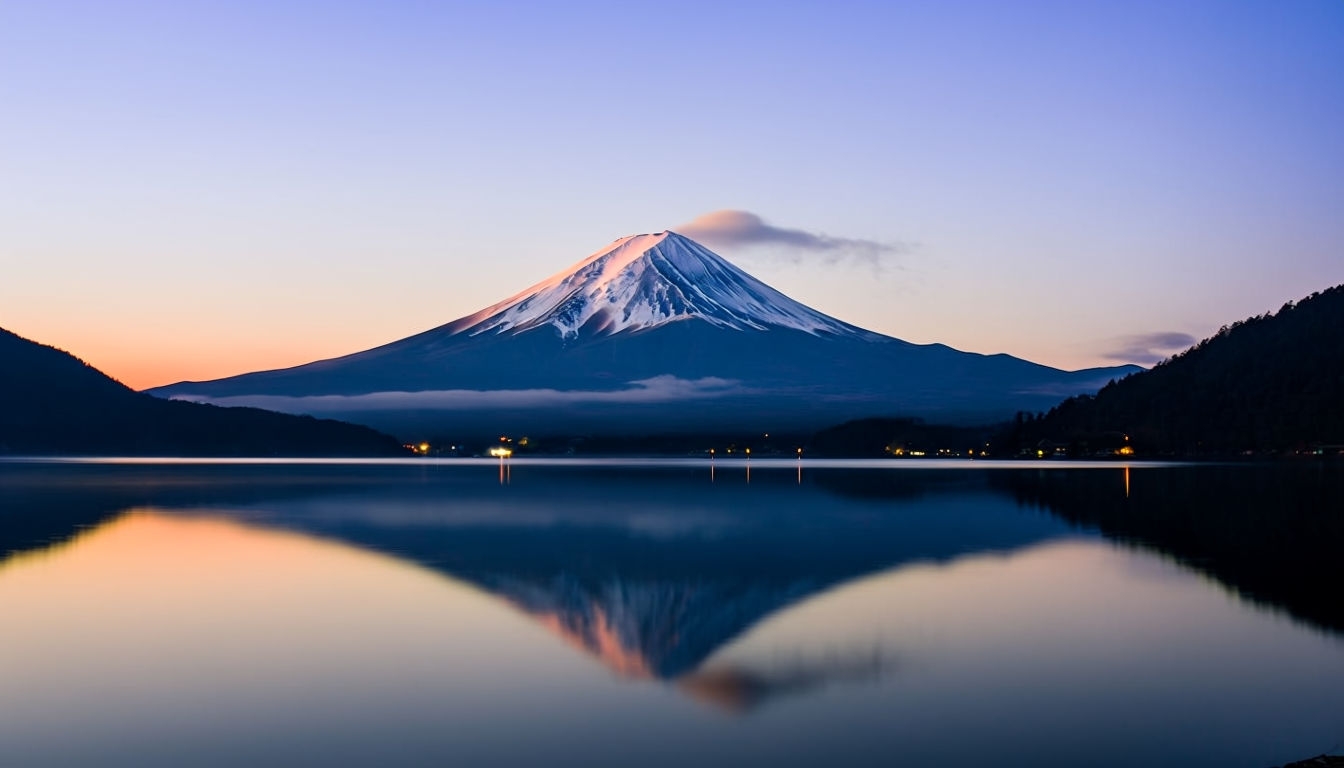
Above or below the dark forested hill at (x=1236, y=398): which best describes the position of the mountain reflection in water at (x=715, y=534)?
below

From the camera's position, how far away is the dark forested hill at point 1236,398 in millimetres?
121500

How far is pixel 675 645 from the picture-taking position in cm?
1725

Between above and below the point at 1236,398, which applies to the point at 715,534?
below

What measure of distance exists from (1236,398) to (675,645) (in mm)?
127318

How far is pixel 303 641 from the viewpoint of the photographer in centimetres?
1772

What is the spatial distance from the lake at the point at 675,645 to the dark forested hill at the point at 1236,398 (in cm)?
9279

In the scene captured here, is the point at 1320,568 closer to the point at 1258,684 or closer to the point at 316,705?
the point at 1258,684

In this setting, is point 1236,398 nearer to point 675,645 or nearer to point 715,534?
point 715,534

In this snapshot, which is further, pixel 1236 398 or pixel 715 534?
pixel 1236 398

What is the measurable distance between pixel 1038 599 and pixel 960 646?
18.1 feet

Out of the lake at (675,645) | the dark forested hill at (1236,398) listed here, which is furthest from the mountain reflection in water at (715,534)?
the dark forested hill at (1236,398)

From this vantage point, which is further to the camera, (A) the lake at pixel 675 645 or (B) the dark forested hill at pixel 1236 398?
(B) the dark forested hill at pixel 1236 398

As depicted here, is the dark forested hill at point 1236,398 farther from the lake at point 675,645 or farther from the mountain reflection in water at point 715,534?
the lake at point 675,645

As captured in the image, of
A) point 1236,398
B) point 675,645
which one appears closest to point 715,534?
point 675,645
